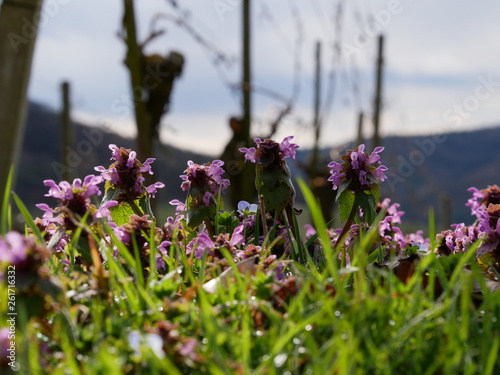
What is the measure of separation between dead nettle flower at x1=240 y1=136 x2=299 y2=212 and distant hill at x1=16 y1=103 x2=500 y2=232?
0.95ft

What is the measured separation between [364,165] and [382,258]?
1.16 ft

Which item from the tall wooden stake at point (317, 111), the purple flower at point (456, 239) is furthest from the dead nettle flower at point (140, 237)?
the tall wooden stake at point (317, 111)

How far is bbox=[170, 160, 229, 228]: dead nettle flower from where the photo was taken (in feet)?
7.33

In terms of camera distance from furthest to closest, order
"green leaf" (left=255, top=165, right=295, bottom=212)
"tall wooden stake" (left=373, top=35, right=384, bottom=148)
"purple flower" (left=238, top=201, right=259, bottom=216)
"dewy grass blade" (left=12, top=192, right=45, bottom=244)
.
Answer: "tall wooden stake" (left=373, top=35, right=384, bottom=148), "purple flower" (left=238, top=201, right=259, bottom=216), "green leaf" (left=255, top=165, right=295, bottom=212), "dewy grass blade" (left=12, top=192, right=45, bottom=244)

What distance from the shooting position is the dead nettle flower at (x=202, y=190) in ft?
7.33

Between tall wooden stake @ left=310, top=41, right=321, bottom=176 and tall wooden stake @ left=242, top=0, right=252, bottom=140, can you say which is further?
tall wooden stake @ left=310, top=41, right=321, bottom=176

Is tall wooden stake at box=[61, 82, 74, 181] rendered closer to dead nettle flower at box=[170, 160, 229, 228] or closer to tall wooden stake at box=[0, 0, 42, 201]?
tall wooden stake at box=[0, 0, 42, 201]

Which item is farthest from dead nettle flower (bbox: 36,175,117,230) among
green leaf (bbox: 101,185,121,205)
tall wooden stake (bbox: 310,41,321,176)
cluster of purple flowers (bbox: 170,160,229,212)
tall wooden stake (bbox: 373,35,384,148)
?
tall wooden stake (bbox: 310,41,321,176)

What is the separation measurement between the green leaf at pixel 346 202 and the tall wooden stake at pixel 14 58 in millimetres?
2794

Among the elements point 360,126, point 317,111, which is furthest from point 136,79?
point 317,111

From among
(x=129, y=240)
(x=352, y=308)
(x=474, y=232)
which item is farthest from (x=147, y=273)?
(x=474, y=232)

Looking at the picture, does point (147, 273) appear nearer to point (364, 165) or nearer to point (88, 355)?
point (88, 355)

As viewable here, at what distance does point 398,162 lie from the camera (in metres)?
12.4

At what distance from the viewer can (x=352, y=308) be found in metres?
1.19
